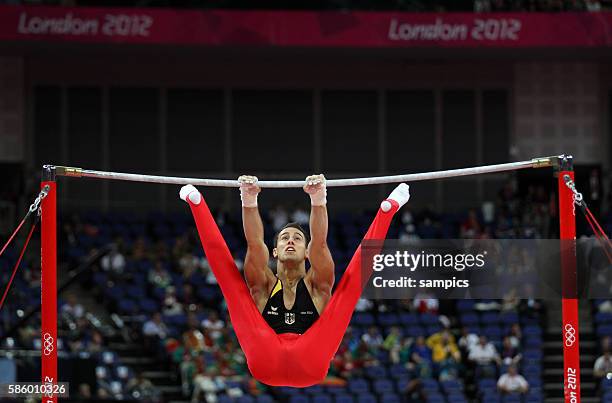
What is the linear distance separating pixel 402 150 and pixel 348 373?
757 cm

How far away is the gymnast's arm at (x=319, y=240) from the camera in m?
8.53

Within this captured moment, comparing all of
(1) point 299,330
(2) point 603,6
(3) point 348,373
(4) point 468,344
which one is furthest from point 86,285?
(1) point 299,330

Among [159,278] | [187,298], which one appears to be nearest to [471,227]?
[187,298]

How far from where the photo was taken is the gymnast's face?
29.0 ft

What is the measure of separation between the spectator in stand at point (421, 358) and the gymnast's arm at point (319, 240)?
881cm

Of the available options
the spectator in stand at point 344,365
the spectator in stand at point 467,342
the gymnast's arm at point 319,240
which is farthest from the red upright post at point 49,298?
the spectator in stand at point 467,342

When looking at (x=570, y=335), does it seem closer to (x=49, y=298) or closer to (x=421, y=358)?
(x=49, y=298)

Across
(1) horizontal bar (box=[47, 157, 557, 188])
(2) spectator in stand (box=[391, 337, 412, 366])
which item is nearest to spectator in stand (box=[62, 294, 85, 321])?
(2) spectator in stand (box=[391, 337, 412, 366])

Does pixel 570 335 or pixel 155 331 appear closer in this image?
pixel 570 335

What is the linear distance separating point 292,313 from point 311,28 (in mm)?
11930

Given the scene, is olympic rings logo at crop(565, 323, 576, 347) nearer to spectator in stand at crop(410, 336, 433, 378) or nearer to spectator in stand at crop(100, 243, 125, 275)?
spectator in stand at crop(410, 336, 433, 378)

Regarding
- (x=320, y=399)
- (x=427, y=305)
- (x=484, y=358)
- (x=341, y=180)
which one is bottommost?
(x=320, y=399)

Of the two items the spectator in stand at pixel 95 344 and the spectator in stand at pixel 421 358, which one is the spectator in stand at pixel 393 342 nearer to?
the spectator in stand at pixel 421 358

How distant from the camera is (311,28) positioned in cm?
2005
